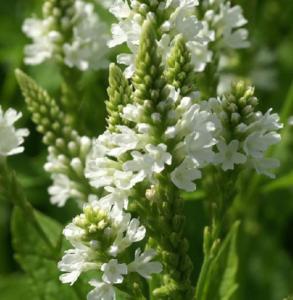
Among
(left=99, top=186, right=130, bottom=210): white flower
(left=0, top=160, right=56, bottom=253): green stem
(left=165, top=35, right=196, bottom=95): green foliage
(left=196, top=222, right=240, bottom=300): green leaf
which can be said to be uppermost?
(left=165, top=35, right=196, bottom=95): green foliage

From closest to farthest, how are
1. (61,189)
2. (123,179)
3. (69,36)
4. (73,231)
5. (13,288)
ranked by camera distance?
(73,231) < (123,179) < (61,189) < (69,36) < (13,288)

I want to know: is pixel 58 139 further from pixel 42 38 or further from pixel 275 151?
pixel 275 151

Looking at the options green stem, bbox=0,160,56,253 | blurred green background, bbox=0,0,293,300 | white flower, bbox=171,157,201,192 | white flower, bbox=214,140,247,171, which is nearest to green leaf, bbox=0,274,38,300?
blurred green background, bbox=0,0,293,300

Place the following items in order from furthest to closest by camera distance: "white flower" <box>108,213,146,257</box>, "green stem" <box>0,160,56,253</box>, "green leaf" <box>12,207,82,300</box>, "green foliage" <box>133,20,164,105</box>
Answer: "green leaf" <box>12,207,82,300</box>, "green stem" <box>0,160,56,253</box>, "white flower" <box>108,213,146,257</box>, "green foliage" <box>133,20,164,105</box>

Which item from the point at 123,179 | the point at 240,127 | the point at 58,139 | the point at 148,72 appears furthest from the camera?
the point at 58,139

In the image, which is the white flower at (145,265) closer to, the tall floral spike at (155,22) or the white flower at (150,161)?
the white flower at (150,161)

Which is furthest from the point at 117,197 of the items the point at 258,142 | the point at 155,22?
the point at 155,22

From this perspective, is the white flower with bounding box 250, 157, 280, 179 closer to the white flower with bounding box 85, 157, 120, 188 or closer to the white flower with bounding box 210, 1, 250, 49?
the white flower with bounding box 85, 157, 120, 188
